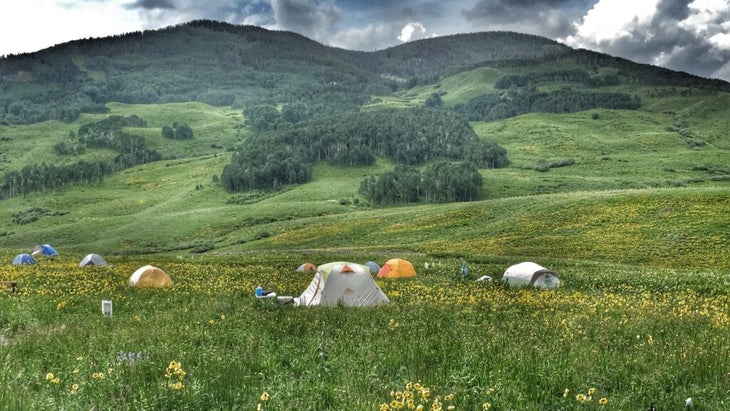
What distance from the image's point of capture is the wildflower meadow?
6430 mm

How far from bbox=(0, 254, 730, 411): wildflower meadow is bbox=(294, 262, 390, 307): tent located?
7.88 feet

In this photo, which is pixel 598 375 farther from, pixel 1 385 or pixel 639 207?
pixel 639 207

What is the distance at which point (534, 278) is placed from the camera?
2667 centimetres

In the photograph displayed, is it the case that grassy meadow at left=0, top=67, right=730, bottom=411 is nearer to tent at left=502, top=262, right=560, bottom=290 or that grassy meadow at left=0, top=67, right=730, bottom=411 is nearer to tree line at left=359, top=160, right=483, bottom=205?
tent at left=502, top=262, right=560, bottom=290

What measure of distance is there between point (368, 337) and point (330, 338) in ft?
2.87

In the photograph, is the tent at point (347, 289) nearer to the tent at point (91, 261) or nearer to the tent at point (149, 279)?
the tent at point (149, 279)

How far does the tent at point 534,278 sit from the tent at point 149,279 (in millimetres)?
18745

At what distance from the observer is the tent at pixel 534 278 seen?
2656cm

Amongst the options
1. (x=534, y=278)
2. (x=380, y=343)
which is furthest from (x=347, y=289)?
(x=534, y=278)

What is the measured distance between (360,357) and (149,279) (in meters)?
20.1

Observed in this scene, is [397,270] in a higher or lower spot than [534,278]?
lower

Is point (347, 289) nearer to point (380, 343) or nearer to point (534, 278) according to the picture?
point (380, 343)

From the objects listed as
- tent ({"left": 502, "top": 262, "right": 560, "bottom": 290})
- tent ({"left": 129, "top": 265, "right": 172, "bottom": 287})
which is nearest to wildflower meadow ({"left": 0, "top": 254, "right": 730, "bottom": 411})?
tent ({"left": 129, "top": 265, "right": 172, "bottom": 287})

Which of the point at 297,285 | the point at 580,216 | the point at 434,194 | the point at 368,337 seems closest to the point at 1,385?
the point at 368,337
